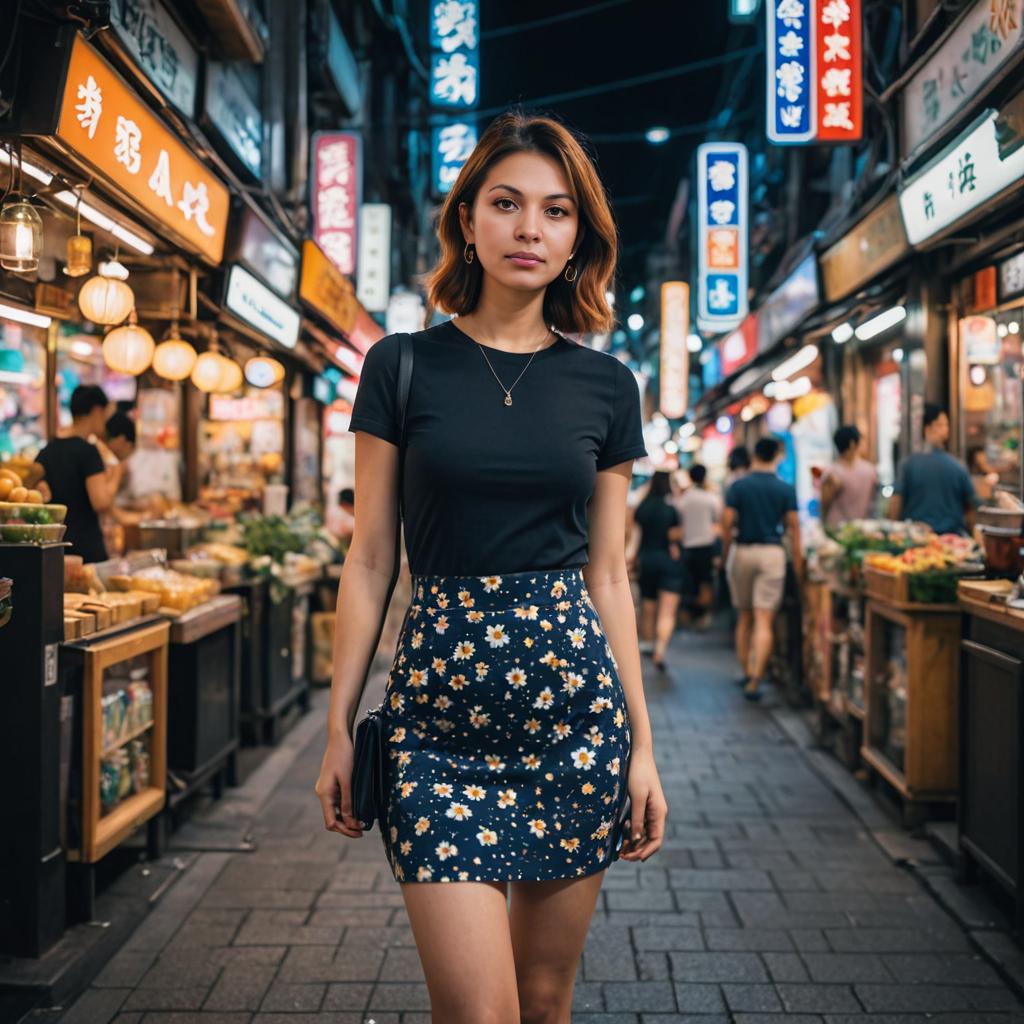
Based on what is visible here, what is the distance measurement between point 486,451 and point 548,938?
41.5 inches

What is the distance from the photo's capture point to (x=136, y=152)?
5711 millimetres

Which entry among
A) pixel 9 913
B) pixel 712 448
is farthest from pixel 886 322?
pixel 712 448

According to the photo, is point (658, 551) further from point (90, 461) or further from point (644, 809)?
point (644, 809)

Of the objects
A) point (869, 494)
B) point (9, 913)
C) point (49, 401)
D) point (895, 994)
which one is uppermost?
point (49, 401)

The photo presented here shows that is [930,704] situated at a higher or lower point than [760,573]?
lower

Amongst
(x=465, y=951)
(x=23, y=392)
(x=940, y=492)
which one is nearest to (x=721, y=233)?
(x=940, y=492)

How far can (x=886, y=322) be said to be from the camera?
10.6 metres

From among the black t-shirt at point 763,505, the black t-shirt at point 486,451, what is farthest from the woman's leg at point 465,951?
the black t-shirt at point 763,505

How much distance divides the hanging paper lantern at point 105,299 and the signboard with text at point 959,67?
5.29 metres

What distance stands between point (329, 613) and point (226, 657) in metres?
3.38

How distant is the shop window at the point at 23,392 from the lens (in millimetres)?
8047

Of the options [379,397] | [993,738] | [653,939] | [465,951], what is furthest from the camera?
[993,738]

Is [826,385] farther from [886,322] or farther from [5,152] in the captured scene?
[5,152]

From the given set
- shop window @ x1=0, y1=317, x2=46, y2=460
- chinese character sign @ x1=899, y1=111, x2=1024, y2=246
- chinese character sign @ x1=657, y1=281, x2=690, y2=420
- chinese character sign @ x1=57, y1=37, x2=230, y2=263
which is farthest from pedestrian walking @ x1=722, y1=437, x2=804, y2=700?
chinese character sign @ x1=657, y1=281, x2=690, y2=420
